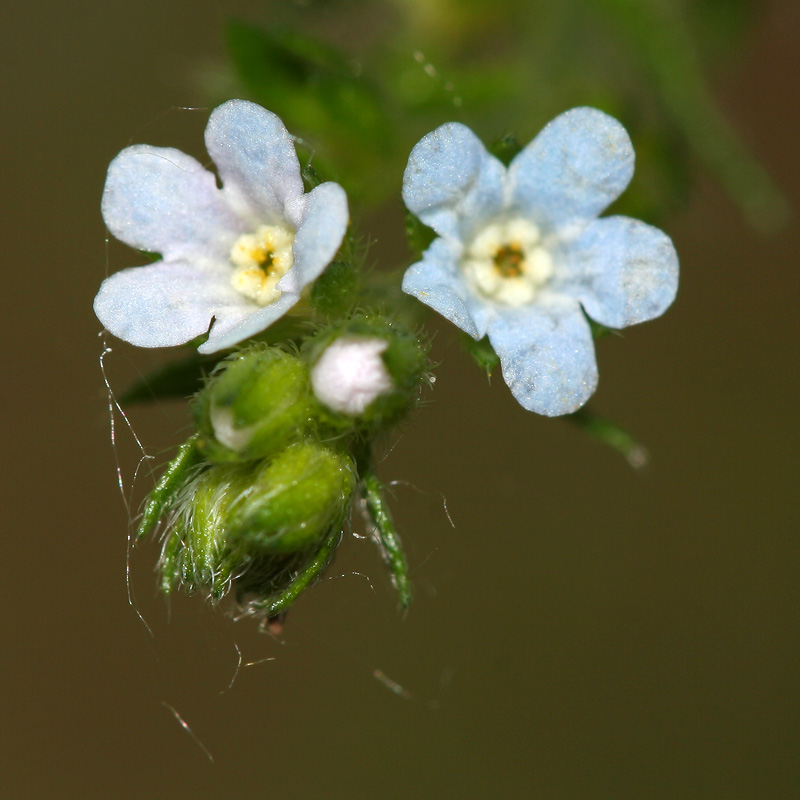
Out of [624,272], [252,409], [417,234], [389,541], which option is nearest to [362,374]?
[252,409]

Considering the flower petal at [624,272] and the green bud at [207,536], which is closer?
the green bud at [207,536]

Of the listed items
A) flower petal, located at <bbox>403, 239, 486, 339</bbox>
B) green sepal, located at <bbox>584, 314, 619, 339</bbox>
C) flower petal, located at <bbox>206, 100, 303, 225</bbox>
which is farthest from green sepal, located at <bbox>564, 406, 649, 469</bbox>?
flower petal, located at <bbox>206, 100, 303, 225</bbox>

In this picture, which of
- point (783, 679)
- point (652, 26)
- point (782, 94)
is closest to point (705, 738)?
point (783, 679)

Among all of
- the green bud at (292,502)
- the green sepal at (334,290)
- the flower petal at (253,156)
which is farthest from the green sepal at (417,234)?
the green bud at (292,502)

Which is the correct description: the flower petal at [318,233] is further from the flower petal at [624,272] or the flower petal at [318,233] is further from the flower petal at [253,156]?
the flower petal at [624,272]

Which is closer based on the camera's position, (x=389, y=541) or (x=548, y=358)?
(x=389, y=541)

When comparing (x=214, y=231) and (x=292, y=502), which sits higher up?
(x=214, y=231)

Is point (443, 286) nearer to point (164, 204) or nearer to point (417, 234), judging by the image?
point (417, 234)

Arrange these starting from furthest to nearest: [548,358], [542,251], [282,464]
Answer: [542,251]
[548,358]
[282,464]
